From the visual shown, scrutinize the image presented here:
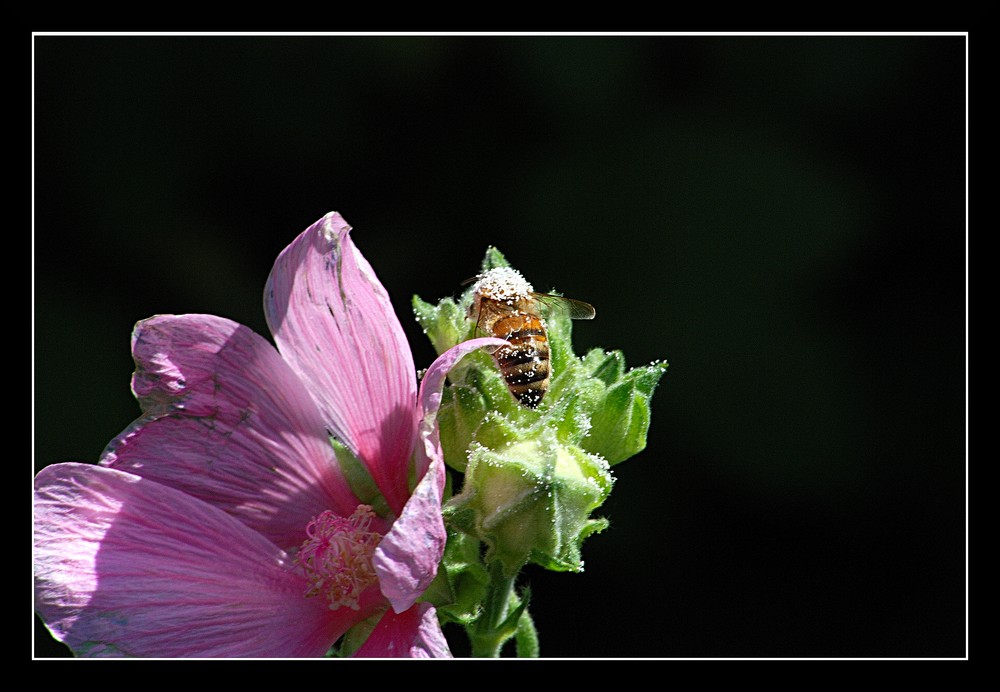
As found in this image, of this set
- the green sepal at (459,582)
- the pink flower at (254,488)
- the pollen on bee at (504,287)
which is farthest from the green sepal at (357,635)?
the pollen on bee at (504,287)

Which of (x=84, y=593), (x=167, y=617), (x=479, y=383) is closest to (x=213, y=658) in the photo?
(x=167, y=617)

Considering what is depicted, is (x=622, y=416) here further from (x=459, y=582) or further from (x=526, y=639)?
(x=526, y=639)

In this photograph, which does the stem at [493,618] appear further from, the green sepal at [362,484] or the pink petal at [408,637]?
the green sepal at [362,484]

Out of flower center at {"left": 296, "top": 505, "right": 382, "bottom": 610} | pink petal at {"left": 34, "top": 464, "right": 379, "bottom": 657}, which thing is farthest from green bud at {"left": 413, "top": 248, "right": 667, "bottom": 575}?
pink petal at {"left": 34, "top": 464, "right": 379, "bottom": 657}

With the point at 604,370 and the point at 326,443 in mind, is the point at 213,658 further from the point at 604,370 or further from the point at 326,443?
the point at 604,370

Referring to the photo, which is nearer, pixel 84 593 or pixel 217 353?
pixel 84 593

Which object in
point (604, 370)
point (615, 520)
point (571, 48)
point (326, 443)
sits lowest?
point (615, 520)

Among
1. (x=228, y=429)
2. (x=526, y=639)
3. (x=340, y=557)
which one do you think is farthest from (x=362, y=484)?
(x=526, y=639)

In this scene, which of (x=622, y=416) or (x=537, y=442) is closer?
(x=537, y=442)
